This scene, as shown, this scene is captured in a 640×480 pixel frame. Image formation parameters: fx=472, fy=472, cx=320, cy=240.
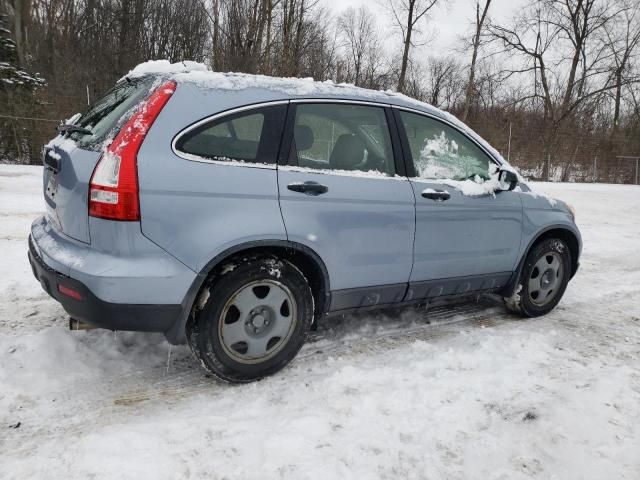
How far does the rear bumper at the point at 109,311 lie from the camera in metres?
2.36

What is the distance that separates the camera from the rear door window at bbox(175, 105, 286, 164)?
2539 millimetres

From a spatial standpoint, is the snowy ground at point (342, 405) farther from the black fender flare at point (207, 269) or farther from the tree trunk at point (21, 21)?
the tree trunk at point (21, 21)

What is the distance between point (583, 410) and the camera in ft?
8.75

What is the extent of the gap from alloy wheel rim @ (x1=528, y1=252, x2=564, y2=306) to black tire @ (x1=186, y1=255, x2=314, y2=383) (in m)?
2.26

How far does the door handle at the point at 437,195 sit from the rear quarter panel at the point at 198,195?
45.4 inches

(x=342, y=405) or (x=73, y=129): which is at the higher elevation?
(x=73, y=129)

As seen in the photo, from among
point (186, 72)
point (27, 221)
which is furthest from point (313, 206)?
point (27, 221)

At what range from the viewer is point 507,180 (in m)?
3.70

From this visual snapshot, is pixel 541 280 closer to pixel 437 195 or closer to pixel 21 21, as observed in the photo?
pixel 437 195

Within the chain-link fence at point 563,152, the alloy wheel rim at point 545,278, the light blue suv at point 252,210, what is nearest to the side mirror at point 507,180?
the light blue suv at point 252,210

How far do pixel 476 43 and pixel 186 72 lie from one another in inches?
943

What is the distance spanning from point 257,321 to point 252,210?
0.67 m

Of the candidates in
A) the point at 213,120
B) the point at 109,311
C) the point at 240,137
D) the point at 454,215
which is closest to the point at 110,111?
the point at 213,120

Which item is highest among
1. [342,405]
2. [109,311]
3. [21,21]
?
[21,21]
